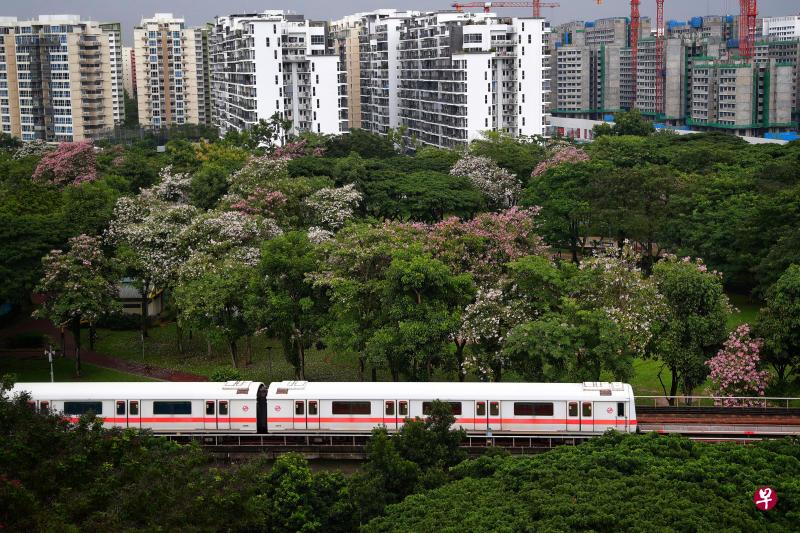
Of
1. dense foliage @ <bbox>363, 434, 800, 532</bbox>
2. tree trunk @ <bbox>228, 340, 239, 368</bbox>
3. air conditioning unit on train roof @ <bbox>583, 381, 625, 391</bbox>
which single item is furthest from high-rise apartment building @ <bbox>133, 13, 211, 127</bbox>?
dense foliage @ <bbox>363, 434, 800, 532</bbox>

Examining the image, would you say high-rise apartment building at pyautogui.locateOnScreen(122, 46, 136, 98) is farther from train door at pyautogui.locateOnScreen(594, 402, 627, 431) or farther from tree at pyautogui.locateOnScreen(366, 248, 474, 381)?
train door at pyautogui.locateOnScreen(594, 402, 627, 431)

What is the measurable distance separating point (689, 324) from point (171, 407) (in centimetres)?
1557

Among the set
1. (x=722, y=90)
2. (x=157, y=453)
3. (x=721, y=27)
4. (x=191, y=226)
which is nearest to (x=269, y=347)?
(x=191, y=226)

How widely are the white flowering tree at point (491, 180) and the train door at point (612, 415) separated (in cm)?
3430

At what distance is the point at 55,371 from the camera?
42188 mm

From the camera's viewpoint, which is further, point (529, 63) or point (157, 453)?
point (529, 63)

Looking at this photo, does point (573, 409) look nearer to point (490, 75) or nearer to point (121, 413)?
point (121, 413)

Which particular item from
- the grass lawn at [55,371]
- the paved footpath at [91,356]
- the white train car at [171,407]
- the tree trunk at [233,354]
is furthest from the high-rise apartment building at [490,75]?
the white train car at [171,407]

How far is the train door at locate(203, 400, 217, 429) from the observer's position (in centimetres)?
3062

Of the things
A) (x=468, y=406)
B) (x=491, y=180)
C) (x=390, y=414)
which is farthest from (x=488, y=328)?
(x=491, y=180)

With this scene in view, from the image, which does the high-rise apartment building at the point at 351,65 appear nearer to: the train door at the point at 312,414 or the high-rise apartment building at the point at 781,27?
the high-rise apartment building at the point at 781,27

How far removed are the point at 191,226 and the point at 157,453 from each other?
20118 millimetres

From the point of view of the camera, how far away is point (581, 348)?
104 ft

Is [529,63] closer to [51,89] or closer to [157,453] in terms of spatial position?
[51,89]
